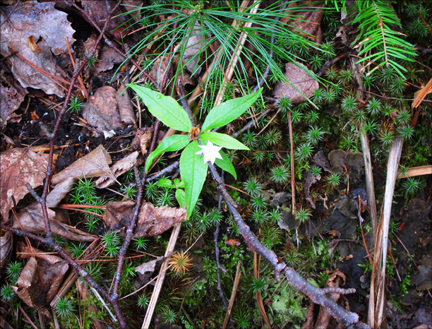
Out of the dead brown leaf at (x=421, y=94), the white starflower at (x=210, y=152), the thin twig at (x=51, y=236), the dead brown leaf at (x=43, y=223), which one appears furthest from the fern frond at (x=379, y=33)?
the dead brown leaf at (x=43, y=223)

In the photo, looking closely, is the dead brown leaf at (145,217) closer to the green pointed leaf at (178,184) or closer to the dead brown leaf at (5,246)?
the green pointed leaf at (178,184)

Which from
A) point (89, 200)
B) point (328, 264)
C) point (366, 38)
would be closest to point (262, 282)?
point (328, 264)

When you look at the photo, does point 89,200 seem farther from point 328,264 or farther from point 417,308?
point 417,308

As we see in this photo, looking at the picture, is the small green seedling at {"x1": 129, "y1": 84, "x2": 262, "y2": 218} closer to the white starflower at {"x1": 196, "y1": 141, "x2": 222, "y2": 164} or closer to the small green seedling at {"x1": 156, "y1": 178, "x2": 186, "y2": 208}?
the white starflower at {"x1": 196, "y1": 141, "x2": 222, "y2": 164}

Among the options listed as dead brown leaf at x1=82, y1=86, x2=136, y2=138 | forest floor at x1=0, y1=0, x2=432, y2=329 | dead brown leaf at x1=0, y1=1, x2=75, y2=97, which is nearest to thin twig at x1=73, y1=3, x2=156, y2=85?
forest floor at x1=0, y1=0, x2=432, y2=329

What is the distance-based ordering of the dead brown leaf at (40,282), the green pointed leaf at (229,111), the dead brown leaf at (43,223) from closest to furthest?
the green pointed leaf at (229,111) < the dead brown leaf at (40,282) < the dead brown leaf at (43,223)

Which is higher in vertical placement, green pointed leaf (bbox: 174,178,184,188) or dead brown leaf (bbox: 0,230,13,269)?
green pointed leaf (bbox: 174,178,184,188)
